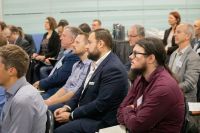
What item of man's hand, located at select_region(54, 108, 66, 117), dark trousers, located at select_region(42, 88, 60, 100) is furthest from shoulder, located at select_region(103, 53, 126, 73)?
dark trousers, located at select_region(42, 88, 60, 100)

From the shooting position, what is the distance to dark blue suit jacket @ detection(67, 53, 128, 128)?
3.16 metres

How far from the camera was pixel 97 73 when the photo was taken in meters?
3.33

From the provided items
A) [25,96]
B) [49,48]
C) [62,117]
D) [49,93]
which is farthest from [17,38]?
[25,96]

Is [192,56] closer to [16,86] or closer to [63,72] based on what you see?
[63,72]

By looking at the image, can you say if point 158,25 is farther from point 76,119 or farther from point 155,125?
point 155,125

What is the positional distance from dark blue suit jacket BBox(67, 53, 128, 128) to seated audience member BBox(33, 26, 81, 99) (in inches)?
44.7

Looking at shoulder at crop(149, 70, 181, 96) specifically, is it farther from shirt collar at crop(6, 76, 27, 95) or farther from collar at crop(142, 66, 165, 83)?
shirt collar at crop(6, 76, 27, 95)

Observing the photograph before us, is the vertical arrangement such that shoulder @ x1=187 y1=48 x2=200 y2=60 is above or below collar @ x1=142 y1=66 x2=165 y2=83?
below

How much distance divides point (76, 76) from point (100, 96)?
1.02 meters

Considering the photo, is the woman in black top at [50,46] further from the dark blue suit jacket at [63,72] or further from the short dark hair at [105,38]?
the short dark hair at [105,38]

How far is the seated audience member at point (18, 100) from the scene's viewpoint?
7.20 feet

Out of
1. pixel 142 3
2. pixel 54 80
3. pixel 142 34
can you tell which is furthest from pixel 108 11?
pixel 54 80

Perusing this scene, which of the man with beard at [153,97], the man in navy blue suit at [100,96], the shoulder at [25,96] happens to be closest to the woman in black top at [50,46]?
the man in navy blue suit at [100,96]

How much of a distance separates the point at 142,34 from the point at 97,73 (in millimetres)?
2038
